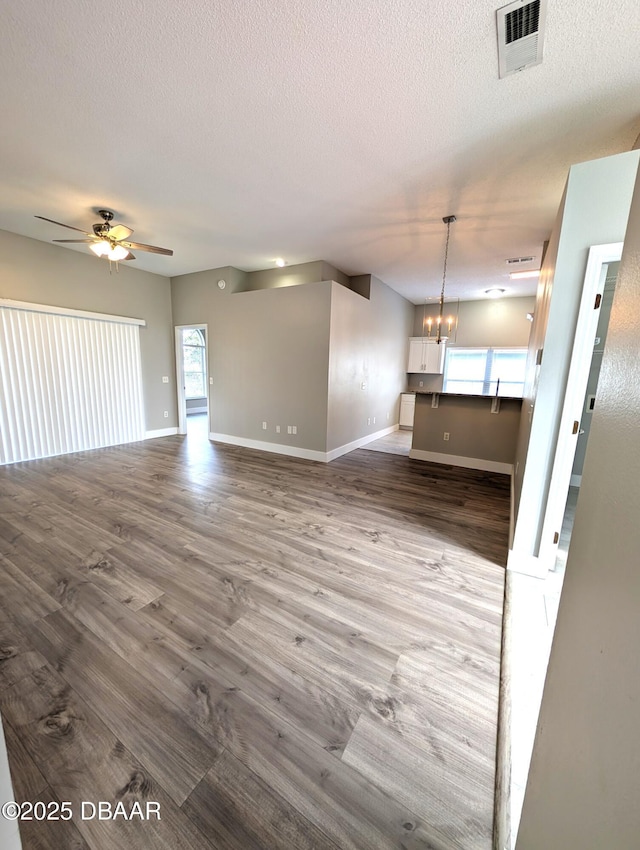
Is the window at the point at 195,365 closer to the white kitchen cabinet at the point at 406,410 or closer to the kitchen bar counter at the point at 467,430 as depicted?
the white kitchen cabinet at the point at 406,410

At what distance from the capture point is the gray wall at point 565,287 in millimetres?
1858

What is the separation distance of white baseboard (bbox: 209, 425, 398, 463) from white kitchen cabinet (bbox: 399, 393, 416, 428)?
1.44 m

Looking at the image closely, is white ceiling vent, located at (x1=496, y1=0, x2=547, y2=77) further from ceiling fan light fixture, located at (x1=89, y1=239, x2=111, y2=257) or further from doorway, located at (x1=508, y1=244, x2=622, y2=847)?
ceiling fan light fixture, located at (x1=89, y1=239, x2=111, y2=257)

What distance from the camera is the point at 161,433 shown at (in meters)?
6.42

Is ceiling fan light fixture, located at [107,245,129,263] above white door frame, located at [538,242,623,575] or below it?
above

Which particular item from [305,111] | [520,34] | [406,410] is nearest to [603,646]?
[520,34]

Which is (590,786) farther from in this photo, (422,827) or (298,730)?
(298,730)

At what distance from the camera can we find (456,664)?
1.58 meters

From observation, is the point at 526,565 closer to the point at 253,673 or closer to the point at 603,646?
the point at 253,673

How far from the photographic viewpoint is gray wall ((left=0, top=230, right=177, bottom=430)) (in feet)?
14.3

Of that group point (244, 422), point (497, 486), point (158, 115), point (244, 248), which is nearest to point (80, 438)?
point (244, 422)

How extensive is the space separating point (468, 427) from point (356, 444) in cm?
191

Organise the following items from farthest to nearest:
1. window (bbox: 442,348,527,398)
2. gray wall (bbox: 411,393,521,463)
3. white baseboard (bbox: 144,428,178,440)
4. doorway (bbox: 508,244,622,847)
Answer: window (bbox: 442,348,527,398)
white baseboard (bbox: 144,428,178,440)
gray wall (bbox: 411,393,521,463)
doorway (bbox: 508,244,622,847)

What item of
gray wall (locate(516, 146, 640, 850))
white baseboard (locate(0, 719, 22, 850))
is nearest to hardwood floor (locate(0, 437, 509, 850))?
white baseboard (locate(0, 719, 22, 850))
